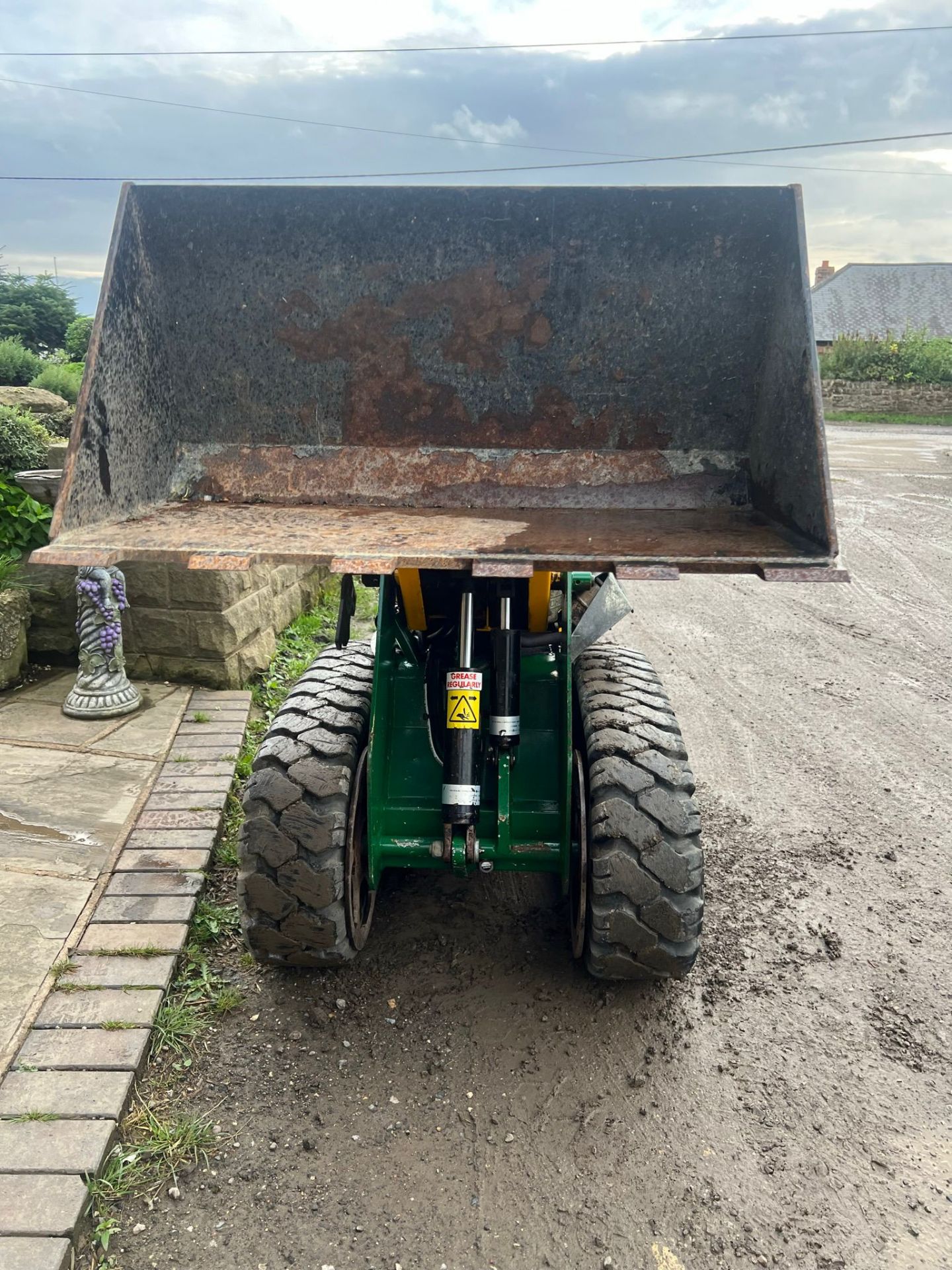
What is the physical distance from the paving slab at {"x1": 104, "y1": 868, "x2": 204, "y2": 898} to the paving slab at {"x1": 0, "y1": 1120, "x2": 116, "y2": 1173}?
1037mm

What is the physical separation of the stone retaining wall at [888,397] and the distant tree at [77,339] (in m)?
23.6

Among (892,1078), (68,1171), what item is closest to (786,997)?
(892,1078)

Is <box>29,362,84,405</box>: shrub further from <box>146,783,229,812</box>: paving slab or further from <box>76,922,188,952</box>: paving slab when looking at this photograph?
<box>76,922,188,952</box>: paving slab

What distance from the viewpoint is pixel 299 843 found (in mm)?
2686

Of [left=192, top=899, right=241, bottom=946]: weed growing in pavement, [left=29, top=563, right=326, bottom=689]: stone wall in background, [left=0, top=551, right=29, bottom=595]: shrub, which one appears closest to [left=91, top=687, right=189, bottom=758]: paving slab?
[left=29, top=563, right=326, bottom=689]: stone wall in background

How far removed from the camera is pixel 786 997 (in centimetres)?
300

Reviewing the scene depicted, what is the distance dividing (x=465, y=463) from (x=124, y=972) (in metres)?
1.94

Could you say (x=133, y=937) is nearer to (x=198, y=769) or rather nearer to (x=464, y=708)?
(x=198, y=769)

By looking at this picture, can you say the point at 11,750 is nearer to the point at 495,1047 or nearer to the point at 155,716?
the point at 155,716

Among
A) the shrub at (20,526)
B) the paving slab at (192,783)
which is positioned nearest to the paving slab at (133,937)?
the paving slab at (192,783)

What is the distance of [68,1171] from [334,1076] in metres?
0.71

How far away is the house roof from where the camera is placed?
4144cm

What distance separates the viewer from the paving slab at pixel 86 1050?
2.50 metres

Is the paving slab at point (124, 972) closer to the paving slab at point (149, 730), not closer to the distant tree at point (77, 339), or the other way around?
the paving slab at point (149, 730)
